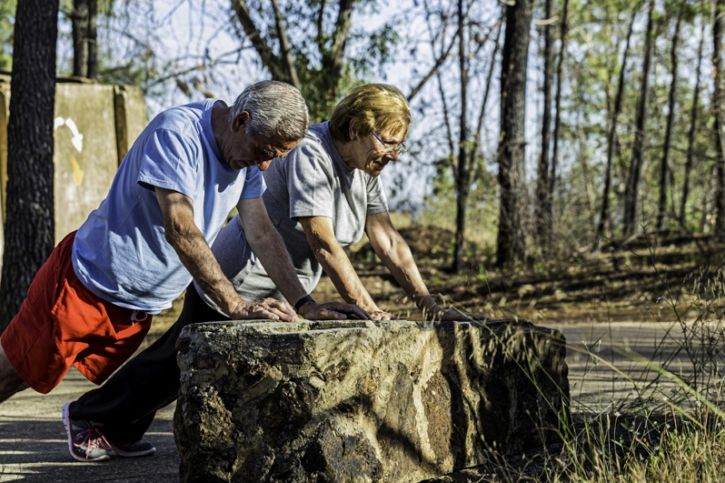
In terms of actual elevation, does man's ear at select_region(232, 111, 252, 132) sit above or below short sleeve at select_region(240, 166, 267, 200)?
above

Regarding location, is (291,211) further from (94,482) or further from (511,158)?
(511,158)

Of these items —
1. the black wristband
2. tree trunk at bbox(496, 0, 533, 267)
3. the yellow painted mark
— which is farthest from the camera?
tree trunk at bbox(496, 0, 533, 267)

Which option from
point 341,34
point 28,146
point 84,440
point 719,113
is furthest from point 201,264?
point 719,113

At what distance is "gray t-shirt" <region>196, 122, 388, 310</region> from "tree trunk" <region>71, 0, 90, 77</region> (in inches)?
466

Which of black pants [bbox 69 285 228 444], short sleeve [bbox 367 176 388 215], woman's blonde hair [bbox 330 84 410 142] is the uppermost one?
woman's blonde hair [bbox 330 84 410 142]

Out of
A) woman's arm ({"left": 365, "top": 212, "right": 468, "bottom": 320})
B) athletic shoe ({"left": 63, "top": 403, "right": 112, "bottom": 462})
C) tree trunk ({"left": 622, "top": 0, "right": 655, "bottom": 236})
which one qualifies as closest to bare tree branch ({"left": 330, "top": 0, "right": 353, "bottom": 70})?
tree trunk ({"left": 622, "top": 0, "right": 655, "bottom": 236})

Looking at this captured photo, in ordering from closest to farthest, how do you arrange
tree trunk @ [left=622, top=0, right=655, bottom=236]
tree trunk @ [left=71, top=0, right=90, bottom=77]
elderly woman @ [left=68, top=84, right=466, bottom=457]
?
elderly woman @ [left=68, top=84, right=466, bottom=457] → tree trunk @ [left=71, top=0, right=90, bottom=77] → tree trunk @ [left=622, top=0, right=655, bottom=236]

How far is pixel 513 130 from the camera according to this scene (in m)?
15.2

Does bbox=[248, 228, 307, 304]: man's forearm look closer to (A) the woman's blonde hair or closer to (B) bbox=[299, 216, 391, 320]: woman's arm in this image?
(B) bbox=[299, 216, 391, 320]: woman's arm

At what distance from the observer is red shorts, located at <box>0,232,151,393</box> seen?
12.8 ft

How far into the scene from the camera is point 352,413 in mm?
3545

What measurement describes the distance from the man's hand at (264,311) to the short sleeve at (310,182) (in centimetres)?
56

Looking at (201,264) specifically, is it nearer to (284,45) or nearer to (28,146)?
(28,146)

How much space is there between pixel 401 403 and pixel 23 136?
682 cm
